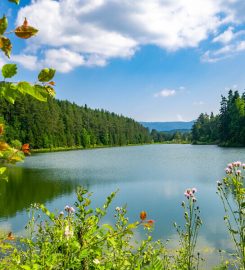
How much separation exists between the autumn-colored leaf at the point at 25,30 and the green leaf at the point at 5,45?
7 cm

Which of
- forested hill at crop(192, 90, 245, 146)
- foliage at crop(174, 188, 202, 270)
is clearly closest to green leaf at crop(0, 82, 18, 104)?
foliage at crop(174, 188, 202, 270)

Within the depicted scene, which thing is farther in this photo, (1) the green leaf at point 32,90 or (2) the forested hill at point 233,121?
(2) the forested hill at point 233,121

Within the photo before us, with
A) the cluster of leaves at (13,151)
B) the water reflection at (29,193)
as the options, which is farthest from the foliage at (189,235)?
the water reflection at (29,193)

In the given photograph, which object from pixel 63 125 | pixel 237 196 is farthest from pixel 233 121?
pixel 237 196

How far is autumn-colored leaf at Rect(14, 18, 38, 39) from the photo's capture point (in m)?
0.94

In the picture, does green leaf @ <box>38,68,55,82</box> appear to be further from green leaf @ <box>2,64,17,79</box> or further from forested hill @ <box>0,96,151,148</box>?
forested hill @ <box>0,96,151,148</box>

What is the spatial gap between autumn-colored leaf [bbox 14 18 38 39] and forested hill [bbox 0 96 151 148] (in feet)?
208

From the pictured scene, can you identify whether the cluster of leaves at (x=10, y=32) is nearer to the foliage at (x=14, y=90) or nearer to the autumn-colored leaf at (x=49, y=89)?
the foliage at (x=14, y=90)

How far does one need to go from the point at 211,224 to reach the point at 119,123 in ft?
415

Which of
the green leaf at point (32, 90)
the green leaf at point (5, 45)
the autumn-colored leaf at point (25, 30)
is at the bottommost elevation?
the green leaf at point (32, 90)

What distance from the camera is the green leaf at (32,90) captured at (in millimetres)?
1060

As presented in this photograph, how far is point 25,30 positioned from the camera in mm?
947

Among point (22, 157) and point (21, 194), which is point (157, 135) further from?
point (22, 157)

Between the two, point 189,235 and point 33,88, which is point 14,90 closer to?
point 33,88
